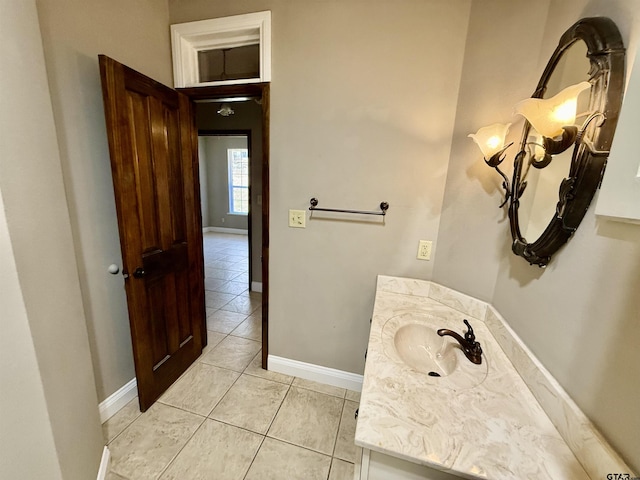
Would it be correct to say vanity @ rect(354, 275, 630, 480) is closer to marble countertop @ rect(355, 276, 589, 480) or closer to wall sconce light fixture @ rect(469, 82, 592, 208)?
marble countertop @ rect(355, 276, 589, 480)

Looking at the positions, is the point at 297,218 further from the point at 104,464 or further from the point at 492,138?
the point at 104,464

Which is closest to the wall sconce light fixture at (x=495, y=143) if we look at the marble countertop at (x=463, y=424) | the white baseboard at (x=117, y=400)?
the marble countertop at (x=463, y=424)

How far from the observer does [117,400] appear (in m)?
1.65

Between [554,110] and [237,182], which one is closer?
[554,110]

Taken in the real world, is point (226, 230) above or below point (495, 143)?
below

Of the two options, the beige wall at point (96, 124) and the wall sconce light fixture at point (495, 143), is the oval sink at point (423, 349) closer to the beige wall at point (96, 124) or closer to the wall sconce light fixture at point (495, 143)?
the wall sconce light fixture at point (495, 143)

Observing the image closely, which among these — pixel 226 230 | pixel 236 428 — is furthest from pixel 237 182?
pixel 236 428

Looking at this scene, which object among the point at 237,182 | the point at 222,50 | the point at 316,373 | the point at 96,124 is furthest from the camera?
the point at 237,182

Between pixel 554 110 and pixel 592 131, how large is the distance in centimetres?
13

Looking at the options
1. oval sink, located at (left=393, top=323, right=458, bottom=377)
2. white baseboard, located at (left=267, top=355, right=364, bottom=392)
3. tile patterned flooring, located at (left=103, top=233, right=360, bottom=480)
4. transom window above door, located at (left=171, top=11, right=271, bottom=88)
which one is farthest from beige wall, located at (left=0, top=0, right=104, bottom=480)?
oval sink, located at (left=393, top=323, right=458, bottom=377)

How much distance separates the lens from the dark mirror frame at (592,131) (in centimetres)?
70

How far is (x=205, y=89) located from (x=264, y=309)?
163 cm

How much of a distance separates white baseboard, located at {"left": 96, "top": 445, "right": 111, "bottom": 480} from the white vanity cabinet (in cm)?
136

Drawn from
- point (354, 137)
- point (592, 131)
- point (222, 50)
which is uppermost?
point (222, 50)
